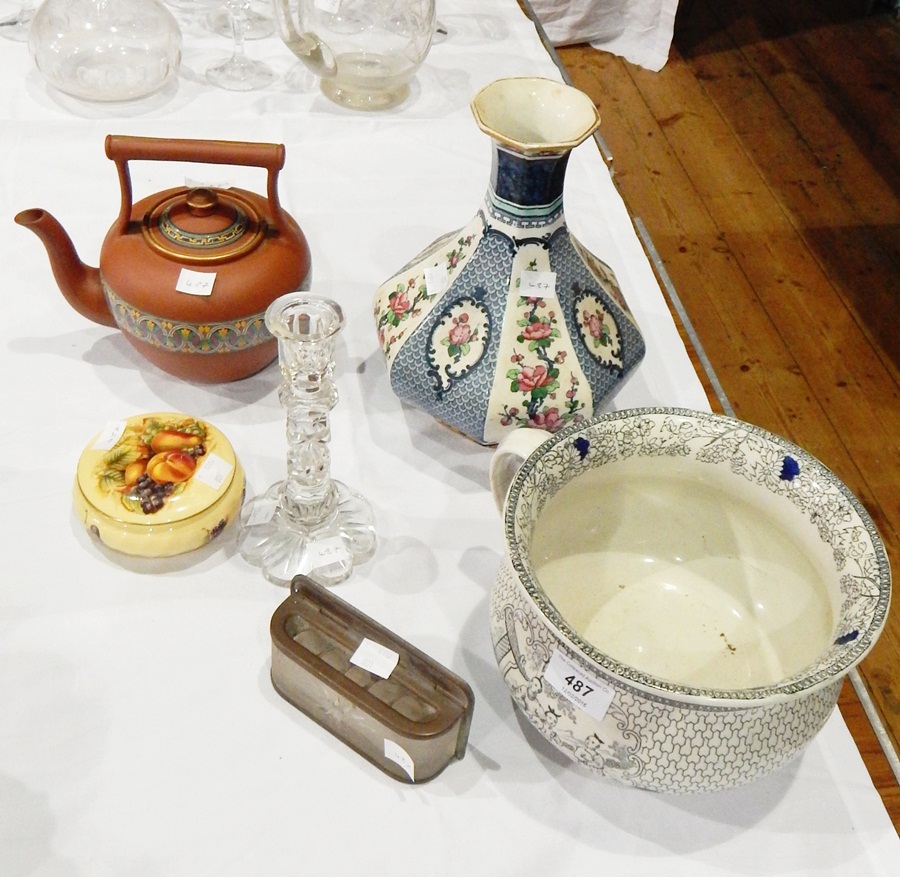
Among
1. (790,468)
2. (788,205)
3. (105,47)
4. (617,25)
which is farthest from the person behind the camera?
(617,25)

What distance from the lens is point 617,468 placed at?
67 centimetres

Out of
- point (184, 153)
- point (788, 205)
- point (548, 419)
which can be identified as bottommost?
point (788, 205)

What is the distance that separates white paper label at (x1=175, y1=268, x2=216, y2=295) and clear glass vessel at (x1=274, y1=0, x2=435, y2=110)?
49cm

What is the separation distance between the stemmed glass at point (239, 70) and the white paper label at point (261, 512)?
653 millimetres

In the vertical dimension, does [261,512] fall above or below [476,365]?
below

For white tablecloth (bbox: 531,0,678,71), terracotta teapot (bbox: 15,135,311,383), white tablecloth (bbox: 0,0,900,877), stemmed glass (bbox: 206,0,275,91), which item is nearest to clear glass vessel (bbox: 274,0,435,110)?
stemmed glass (bbox: 206,0,275,91)

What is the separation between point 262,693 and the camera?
26.5 inches

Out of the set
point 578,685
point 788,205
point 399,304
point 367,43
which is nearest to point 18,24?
point 367,43

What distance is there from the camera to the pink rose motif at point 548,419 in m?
0.75

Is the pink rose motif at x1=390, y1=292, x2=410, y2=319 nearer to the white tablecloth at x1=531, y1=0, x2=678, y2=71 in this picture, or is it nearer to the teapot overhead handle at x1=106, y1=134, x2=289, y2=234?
the teapot overhead handle at x1=106, y1=134, x2=289, y2=234

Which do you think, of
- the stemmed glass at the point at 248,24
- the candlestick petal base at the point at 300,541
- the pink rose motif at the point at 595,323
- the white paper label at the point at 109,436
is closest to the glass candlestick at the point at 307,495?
the candlestick petal base at the point at 300,541

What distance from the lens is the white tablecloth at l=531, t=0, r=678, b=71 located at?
2133 millimetres

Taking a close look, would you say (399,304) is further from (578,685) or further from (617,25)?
(617,25)

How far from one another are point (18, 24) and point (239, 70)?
0.97ft
